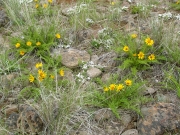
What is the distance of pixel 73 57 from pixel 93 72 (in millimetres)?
356

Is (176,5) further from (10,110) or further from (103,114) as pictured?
(10,110)

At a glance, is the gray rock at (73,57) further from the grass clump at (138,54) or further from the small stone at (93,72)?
the grass clump at (138,54)

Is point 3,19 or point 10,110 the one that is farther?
point 3,19

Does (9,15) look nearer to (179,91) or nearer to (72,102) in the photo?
(72,102)

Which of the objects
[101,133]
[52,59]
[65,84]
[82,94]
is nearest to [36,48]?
[52,59]

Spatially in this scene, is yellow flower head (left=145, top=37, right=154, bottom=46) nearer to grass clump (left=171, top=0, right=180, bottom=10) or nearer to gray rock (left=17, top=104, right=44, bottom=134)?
grass clump (left=171, top=0, right=180, bottom=10)

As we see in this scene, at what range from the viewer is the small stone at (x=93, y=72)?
342 cm

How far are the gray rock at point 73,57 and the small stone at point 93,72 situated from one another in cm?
20

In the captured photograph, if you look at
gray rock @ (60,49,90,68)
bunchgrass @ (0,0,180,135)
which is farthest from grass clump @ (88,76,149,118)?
gray rock @ (60,49,90,68)

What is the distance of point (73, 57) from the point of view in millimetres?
3648

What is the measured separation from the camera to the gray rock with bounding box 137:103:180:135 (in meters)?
2.76

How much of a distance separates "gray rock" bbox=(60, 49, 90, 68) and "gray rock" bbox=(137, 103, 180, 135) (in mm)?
1057

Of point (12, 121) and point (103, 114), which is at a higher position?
point (12, 121)

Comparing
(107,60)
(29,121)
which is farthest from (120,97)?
(29,121)
